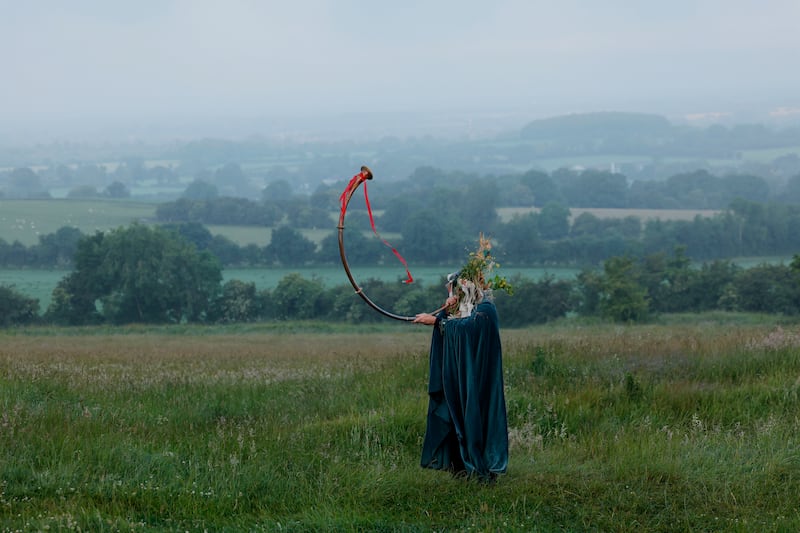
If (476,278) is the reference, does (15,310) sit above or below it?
below

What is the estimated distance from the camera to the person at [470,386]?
320 inches

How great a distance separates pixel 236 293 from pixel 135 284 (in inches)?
307

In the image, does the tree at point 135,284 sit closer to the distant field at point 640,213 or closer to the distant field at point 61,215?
the distant field at point 61,215

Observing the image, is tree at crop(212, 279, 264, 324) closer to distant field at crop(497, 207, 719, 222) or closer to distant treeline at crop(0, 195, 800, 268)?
distant treeline at crop(0, 195, 800, 268)

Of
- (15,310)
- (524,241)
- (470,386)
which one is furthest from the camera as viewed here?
(524,241)

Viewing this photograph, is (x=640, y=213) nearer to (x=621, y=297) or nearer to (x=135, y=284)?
(x=621, y=297)

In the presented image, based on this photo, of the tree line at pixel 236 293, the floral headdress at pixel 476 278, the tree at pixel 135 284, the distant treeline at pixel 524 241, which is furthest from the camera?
the distant treeline at pixel 524 241

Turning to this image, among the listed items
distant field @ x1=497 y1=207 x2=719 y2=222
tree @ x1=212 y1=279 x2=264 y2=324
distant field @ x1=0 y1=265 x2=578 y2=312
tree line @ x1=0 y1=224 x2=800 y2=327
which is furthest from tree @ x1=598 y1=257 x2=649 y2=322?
distant field @ x1=497 y1=207 x2=719 y2=222

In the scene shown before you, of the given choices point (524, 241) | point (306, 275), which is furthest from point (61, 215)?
point (524, 241)

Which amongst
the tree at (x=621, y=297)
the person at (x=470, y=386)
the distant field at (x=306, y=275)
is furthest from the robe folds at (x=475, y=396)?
the distant field at (x=306, y=275)

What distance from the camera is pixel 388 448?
9266 mm

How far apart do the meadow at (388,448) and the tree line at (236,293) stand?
43.6 meters

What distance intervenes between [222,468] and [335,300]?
54.6 m

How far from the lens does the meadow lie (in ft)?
24.0
